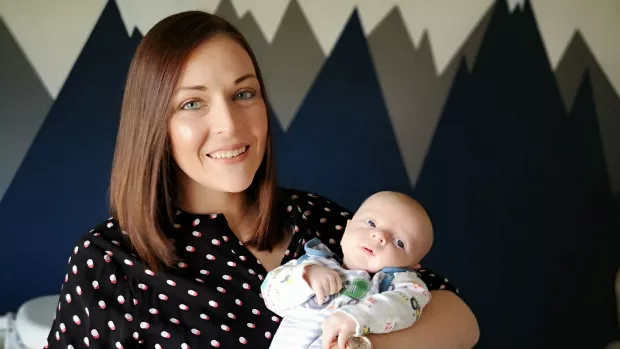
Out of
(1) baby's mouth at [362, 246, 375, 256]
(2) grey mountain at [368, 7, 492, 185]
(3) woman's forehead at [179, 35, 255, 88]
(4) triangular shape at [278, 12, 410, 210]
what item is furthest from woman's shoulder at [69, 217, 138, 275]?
(2) grey mountain at [368, 7, 492, 185]

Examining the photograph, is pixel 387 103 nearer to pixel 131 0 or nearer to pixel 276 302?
pixel 131 0

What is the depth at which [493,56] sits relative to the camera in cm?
262

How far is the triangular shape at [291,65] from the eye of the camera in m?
2.43

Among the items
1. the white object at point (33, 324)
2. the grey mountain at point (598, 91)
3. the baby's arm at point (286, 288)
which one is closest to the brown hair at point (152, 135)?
the baby's arm at point (286, 288)

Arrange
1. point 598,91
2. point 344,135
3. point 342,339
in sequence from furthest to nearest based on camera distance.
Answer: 1. point 598,91
2. point 344,135
3. point 342,339

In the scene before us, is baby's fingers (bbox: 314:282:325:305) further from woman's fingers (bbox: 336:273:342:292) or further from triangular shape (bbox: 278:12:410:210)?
triangular shape (bbox: 278:12:410:210)

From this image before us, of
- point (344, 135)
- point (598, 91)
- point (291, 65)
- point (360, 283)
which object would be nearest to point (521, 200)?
point (598, 91)

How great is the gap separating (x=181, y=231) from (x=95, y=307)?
0.86 feet

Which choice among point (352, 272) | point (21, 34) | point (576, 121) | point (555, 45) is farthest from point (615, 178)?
point (21, 34)

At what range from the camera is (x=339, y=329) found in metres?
1.20

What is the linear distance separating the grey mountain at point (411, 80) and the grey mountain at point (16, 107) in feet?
4.06

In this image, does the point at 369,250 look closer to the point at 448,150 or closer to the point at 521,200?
the point at 448,150

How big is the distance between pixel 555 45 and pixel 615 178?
2.06 feet

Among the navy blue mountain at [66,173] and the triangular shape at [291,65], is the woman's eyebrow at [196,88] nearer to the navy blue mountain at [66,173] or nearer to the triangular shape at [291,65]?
the navy blue mountain at [66,173]
